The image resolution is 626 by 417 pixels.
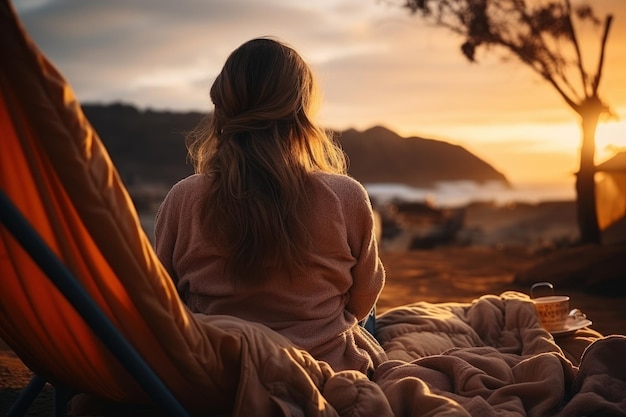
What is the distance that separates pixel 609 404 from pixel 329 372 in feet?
2.76

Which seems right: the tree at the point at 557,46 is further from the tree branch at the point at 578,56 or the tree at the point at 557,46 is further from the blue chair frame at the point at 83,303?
the blue chair frame at the point at 83,303

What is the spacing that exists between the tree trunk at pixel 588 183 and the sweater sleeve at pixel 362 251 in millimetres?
8403

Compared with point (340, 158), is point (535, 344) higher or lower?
lower

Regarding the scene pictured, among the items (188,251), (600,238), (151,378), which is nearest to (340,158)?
(188,251)

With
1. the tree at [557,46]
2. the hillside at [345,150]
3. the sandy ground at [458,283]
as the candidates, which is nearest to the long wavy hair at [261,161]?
the sandy ground at [458,283]

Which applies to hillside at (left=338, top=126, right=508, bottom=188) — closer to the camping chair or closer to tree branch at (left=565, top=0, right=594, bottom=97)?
tree branch at (left=565, top=0, right=594, bottom=97)

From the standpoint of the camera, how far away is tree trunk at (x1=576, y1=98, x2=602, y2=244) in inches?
400

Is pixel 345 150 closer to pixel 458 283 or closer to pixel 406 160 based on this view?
pixel 406 160

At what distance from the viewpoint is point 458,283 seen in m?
7.62

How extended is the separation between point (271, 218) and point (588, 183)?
8984 mm

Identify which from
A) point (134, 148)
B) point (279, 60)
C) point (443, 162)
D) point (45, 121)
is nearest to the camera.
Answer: point (45, 121)

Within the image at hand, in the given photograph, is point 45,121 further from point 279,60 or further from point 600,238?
point 600,238

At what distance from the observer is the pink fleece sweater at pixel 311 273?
2379mm

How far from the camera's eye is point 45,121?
165 cm
